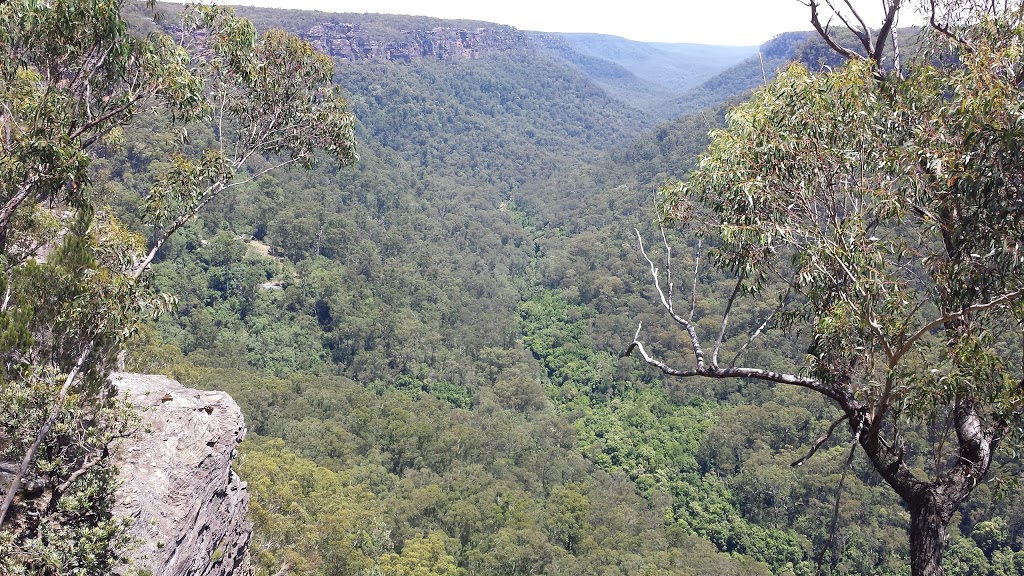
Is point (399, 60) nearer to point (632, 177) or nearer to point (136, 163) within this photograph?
point (632, 177)

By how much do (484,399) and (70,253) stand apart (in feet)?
131

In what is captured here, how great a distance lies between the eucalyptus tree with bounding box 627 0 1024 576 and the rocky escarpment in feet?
373

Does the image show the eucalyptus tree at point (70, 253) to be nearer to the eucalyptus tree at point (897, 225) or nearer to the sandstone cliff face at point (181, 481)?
the sandstone cliff face at point (181, 481)

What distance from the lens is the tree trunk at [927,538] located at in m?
4.12

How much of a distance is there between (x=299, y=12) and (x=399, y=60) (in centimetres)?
2504

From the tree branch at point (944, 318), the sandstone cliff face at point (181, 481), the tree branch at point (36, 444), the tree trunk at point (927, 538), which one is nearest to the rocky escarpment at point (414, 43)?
the sandstone cliff face at point (181, 481)

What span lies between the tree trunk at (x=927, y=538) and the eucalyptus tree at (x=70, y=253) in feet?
24.0

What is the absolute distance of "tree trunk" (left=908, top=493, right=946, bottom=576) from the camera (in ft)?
13.5

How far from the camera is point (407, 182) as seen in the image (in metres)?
87.9

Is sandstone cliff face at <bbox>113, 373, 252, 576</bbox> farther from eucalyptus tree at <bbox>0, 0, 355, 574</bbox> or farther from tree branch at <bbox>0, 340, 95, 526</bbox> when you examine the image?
tree branch at <bbox>0, 340, 95, 526</bbox>

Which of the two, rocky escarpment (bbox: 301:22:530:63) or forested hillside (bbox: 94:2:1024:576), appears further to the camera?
rocky escarpment (bbox: 301:22:530:63)

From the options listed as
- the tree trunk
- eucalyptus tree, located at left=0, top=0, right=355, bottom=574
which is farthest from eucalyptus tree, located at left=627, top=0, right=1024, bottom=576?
eucalyptus tree, located at left=0, top=0, right=355, bottom=574

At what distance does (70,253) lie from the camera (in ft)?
18.5

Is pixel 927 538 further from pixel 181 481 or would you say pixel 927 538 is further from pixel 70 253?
pixel 181 481
